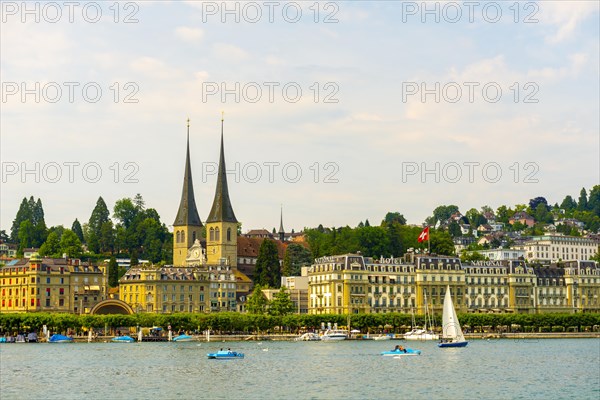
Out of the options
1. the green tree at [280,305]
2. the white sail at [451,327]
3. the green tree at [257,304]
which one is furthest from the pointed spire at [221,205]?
the white sail at [451,327]

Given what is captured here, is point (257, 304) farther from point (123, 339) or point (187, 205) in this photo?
point (187, 205)

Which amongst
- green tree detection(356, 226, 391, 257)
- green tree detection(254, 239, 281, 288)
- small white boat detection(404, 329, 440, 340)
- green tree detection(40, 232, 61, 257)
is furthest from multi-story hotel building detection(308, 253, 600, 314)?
green tree detection(40, 232, 61, 257)

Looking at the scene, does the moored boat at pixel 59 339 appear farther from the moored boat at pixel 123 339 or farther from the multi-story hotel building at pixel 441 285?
the multi-story hotel building at pixel 441 285

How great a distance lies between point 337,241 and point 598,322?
56.9 meters

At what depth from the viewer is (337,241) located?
646 ft

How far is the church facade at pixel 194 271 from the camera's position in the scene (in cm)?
15700

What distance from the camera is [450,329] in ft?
366

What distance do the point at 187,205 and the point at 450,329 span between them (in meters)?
89.4

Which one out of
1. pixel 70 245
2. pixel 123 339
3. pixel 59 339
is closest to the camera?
pixel 59 339

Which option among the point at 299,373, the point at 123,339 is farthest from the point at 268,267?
the point at 299,373

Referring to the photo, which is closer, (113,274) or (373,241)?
(113,274)

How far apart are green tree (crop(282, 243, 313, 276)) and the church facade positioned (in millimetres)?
9906

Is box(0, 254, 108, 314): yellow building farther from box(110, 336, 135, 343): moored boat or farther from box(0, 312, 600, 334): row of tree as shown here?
box(110, 336, 135, 343): moored boat

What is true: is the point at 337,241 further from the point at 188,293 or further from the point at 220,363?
the point at 220,363
